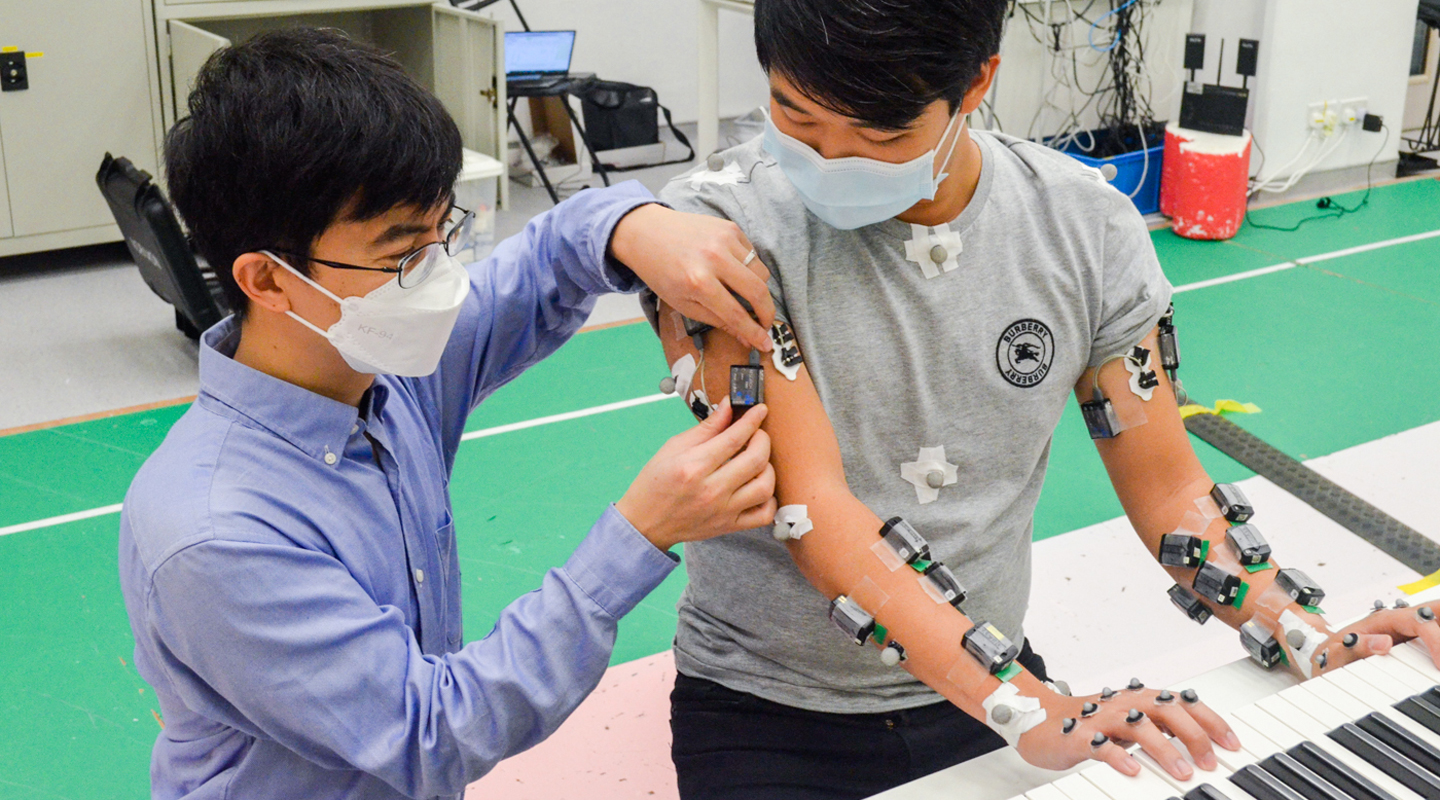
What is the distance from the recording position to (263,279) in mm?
1283

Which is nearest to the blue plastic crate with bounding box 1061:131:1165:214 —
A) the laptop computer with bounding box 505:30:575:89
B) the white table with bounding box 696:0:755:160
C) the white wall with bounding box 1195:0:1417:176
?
the white wall with bounding box 1195:0:1417:176

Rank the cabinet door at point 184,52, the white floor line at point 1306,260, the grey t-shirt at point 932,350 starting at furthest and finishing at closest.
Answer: the white floor line at point 1306,260 → the cabinet door at point 184,52 → the grey t-shirt at point 932,350

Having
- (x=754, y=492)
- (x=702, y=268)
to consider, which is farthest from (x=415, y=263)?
(x=754, y=492)

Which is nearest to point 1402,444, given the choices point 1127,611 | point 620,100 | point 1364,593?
point 1127,611

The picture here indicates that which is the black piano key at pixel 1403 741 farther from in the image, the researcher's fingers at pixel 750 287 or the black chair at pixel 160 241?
the black chair at pixel 160 241

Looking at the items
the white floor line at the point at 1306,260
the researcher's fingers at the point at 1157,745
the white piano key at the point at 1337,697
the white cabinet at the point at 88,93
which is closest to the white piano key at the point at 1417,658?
the white piano key at the point at 1337,697

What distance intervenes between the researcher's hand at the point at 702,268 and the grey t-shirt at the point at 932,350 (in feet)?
0.29

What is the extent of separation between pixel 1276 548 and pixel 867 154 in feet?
6.51

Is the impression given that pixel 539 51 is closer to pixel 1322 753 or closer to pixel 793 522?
pixel 793 522

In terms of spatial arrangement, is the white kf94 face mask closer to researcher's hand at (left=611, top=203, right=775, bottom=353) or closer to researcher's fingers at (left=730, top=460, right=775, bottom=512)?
researcher's hand at (left=611, top=203, right=775, bottom=353)

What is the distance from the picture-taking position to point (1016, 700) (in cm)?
136

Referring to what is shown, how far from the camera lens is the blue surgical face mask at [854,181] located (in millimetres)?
1433

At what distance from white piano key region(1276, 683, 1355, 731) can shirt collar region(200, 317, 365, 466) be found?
3.31 feet

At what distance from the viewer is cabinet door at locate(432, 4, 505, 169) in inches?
197
